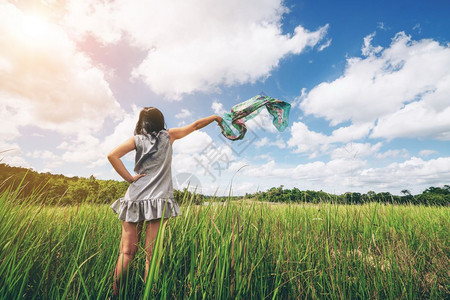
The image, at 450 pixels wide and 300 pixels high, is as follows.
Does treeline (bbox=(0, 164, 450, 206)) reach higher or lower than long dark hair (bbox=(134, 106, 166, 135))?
lower

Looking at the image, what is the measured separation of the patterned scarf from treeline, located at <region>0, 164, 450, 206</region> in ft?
3.20

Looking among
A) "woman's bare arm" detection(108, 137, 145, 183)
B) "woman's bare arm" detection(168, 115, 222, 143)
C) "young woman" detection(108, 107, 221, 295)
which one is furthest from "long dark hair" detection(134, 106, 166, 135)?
"woman's bare arm" detection(108, 137, 145, 183)

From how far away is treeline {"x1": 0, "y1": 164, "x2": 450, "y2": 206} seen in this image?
322 cm

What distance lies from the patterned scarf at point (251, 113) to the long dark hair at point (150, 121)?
86 cm

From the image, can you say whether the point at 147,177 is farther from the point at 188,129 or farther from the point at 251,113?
the point at 251,113

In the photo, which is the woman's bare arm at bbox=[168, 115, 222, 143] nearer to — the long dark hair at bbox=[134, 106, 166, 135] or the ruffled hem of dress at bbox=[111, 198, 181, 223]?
the long dark hair at bbox=[134, 106, 166, 135]

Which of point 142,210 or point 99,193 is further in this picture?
point 99,193

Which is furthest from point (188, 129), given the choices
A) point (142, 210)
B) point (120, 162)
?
point (142, 210)

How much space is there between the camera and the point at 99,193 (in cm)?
563

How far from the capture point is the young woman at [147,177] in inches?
105

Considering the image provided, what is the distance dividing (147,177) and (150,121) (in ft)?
2.31

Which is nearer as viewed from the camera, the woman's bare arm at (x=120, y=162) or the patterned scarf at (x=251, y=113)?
the woman's bare arm at (x=120, y=162)

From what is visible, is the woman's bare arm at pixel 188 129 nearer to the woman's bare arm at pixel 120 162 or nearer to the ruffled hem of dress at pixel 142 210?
the woman's bare arm at pixel 120 162

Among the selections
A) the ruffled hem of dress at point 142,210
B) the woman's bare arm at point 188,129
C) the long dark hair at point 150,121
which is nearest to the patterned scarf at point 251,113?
the woman's bare arm at point 188,129
